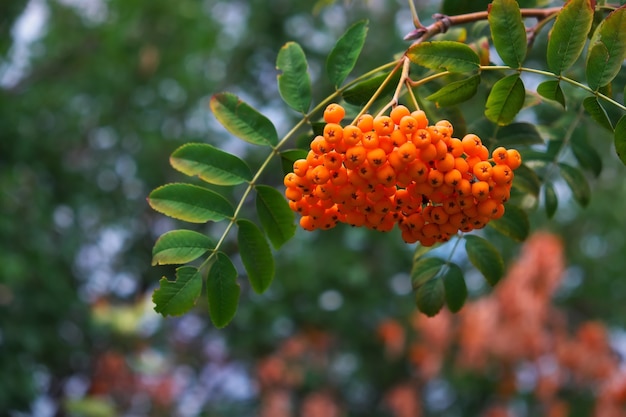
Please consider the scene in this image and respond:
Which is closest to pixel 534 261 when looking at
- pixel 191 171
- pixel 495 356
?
pixel 495 356

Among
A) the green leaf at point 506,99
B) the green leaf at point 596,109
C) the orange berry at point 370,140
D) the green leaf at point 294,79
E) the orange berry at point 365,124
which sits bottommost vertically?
the green leaf at point 596,109

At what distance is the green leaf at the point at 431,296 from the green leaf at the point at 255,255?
0.27 metres

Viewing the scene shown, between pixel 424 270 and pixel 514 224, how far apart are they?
16cm

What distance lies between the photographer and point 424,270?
120 centimetres

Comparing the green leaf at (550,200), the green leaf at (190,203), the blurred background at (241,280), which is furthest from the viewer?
the blurred background at (241,280)

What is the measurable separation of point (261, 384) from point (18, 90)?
2956mm

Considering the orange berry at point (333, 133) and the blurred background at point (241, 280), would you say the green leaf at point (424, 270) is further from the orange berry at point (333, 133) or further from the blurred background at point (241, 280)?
the blurred background at point (241, 280)

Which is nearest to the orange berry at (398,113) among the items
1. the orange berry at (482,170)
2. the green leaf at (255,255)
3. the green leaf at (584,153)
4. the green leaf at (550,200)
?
the orange berry at (482,170)

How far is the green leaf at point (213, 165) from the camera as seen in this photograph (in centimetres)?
106

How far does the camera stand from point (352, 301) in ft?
18.2

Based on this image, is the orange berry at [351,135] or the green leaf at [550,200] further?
the green leaf at [550,200]

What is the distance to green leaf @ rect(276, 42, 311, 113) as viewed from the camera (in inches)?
42.3

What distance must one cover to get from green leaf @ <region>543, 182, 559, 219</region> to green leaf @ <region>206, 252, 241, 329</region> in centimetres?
67

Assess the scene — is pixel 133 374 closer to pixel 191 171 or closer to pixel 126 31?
pixel 126 31
